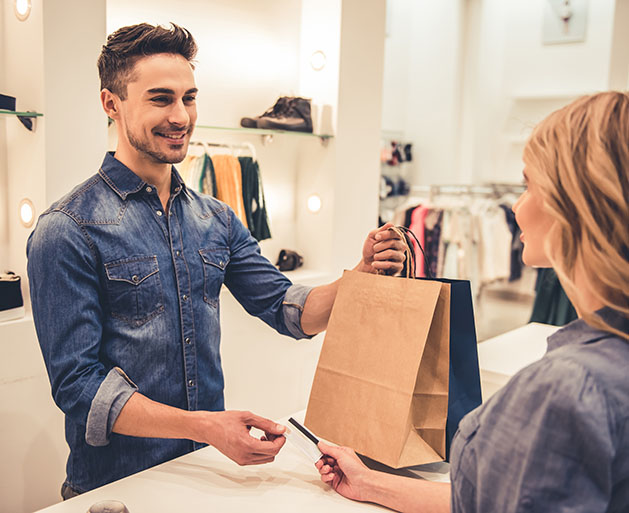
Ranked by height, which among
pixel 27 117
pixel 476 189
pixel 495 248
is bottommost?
pixel 495 248

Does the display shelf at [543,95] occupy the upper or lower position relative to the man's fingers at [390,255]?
upper

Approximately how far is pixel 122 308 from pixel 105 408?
241mm

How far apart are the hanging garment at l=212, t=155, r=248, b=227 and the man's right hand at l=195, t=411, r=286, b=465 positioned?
168cm

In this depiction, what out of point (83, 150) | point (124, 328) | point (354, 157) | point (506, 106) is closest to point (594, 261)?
point (124, 328)

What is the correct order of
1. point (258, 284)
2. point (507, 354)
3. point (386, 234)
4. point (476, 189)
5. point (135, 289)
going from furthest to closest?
point (476, 189), point (507, 354), point (258, 284), point (386, 234), point (135, 289)

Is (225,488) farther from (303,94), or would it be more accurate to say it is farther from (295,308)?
(303,94)

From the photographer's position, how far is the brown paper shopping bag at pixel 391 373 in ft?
4.10

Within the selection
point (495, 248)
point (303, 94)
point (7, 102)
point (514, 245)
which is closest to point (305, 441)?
point (7, 102)

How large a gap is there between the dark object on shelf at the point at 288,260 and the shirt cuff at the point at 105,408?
1.88m

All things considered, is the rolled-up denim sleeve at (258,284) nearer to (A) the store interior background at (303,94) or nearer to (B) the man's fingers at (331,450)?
(B) the man's fingers at (331,450)

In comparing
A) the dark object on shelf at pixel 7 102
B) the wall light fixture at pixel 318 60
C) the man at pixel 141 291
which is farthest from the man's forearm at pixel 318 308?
the wall light fixture at pixel 318 60

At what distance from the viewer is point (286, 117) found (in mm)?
2977

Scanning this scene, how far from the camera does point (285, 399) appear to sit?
10.1ft

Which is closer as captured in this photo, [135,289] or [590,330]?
[590,330]
